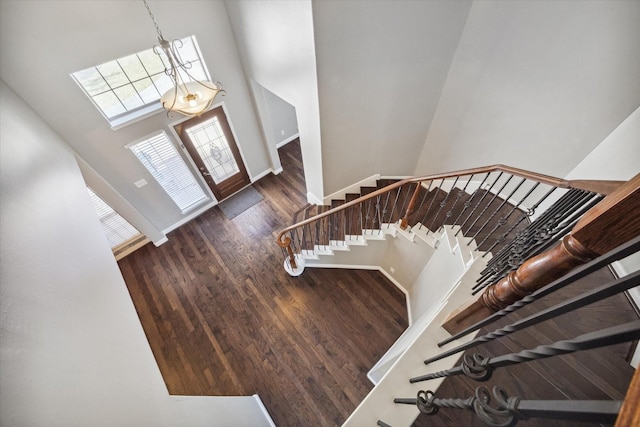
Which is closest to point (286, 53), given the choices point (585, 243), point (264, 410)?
point (585, 243)

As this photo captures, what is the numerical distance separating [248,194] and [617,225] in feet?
17.9

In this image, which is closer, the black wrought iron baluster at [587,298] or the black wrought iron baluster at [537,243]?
the black wrought iron baluster at [587,298]

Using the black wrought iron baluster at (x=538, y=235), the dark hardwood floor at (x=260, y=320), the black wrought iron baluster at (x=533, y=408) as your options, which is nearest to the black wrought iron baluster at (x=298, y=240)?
the dark hardwood floor at (x=260, y=320)

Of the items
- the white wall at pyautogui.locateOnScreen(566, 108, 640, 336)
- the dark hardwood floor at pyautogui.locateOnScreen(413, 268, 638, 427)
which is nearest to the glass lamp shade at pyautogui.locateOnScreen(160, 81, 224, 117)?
the dark hardwood floor at pyautogui.locateOnScreen(413, 268, 638, 427)

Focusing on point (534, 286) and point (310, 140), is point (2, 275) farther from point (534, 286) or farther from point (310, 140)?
point (310, 140)

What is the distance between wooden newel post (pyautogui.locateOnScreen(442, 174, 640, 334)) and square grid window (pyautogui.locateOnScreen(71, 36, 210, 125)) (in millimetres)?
3907

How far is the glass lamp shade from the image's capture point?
2.36m

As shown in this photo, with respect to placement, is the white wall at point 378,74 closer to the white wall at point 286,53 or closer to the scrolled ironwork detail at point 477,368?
the white wall at point 286,53

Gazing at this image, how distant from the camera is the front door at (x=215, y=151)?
4.36 m

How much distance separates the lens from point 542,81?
2432mm

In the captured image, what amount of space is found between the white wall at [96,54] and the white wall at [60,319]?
0.39 meters

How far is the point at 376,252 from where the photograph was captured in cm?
389

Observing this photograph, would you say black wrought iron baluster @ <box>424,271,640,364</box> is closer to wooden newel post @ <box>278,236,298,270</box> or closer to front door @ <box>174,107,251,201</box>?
wooden newel post @ <box>278,236,298,270</box>

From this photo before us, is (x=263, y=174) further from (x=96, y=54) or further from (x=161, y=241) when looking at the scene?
(x=96, y=54)
